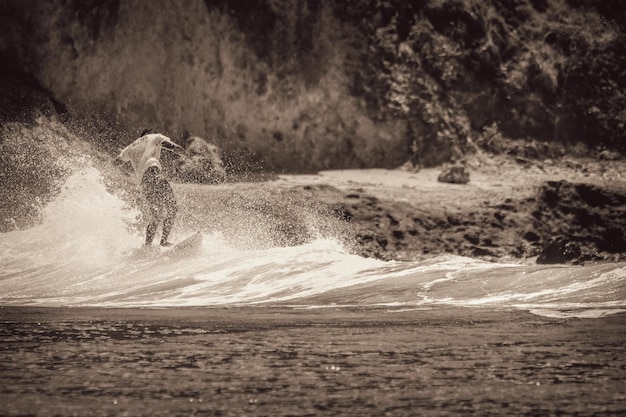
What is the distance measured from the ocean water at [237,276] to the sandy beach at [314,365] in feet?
4.30

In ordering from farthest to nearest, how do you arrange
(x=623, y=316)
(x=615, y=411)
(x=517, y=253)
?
(x=517, y=253) < (x=623, y=316) < (x=615, y=411)

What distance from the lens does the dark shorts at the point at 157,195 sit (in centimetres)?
1211

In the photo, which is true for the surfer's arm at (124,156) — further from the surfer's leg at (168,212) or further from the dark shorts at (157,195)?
the surfer's leg at (168,212)

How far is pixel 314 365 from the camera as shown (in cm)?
501

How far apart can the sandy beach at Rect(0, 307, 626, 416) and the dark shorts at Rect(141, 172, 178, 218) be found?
16.1 feet

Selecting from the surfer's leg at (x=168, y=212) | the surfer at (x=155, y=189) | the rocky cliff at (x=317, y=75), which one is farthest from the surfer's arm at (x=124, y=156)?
the rocky cliff at (x=317, y=75)

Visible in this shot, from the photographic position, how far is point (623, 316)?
6.92 m

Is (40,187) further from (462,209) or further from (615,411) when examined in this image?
(615,411)

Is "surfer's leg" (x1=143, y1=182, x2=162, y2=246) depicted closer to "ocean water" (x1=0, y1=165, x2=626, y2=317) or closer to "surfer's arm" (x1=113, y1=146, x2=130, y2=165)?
"ocean water" (x1=0, y1=165, x2=626, y2=317)

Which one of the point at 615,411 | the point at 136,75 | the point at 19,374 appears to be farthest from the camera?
the point at 136,75

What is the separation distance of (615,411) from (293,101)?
13551 millimetres

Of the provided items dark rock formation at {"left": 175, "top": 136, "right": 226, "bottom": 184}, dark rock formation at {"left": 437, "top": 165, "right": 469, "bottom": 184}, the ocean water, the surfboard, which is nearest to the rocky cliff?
dark rock formation at {"left": 175, "top": 136, "right": 226, "bottom": 184}

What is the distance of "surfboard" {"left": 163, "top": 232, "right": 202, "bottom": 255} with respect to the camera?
11.6 metres

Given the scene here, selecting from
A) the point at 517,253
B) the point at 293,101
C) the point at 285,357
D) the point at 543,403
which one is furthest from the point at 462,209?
the point at 543,403
